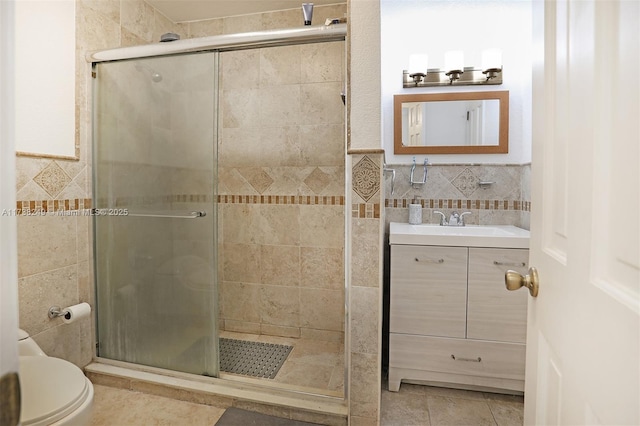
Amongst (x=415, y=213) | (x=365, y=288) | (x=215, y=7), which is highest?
(x=215, y=7)

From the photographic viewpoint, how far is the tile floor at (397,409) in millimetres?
1614

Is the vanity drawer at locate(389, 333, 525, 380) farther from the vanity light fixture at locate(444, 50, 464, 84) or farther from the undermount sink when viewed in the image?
the vanity light fixture at locate(444, 50, 464, 84)

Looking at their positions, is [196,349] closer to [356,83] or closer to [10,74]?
[356,83]

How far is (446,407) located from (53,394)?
171 cm

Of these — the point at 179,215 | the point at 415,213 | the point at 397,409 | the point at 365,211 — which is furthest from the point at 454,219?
the point at 179,215

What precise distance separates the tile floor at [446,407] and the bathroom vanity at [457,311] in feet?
0.17

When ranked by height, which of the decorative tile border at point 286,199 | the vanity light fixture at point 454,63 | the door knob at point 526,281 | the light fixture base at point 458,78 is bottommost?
the door knob at point 526,281

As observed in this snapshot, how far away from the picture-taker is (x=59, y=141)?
1.73 m

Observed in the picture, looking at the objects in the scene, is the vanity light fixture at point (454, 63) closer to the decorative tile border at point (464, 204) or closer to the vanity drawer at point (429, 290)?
the decorative tile border at point (464, 204)

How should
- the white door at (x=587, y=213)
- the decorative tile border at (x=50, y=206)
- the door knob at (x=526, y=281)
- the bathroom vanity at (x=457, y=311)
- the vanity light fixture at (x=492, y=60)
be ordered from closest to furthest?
the white door at (x=587, y=213)
the door knob at (x=526, y=281)
the decorative tile border at (x=50, y=206)
the bathroom vanity at (x=457, y=311)
the vanity light fixture at (x=492, y=60)

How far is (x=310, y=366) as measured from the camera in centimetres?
210

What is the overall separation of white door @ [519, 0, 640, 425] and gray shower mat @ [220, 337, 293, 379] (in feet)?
5.25

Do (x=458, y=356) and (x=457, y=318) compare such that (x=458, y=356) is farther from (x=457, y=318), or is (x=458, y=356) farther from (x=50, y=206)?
(x=50, y=206)

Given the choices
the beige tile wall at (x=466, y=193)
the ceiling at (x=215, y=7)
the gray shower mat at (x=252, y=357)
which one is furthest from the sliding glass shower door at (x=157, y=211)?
the beige tile wall at (x=466, y=193)
